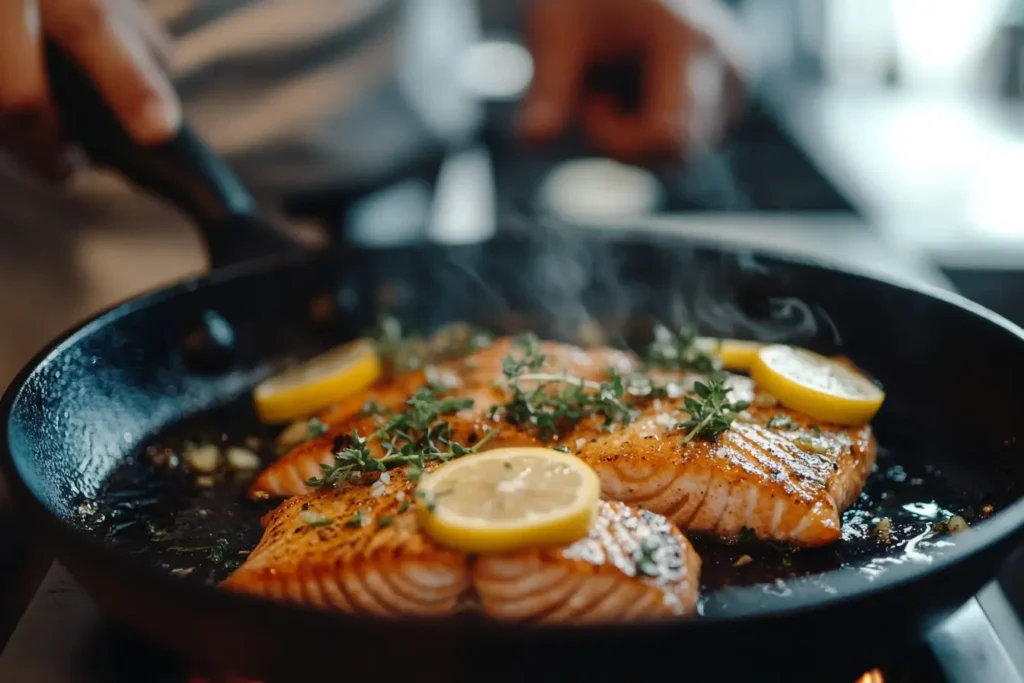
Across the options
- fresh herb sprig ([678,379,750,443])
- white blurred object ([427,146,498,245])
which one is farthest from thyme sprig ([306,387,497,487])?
white blurred object ([427,146,498,245])

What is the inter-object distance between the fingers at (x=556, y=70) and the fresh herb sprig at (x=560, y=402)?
1.46 metres

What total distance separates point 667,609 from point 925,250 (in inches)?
91.0

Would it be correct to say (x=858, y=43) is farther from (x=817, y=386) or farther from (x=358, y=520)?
(x=358, y=520)

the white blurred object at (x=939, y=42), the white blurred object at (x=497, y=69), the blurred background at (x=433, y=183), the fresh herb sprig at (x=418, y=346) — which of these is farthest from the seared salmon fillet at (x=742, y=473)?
the white blurred object at (x=939, y=42)

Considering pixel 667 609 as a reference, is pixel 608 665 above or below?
above

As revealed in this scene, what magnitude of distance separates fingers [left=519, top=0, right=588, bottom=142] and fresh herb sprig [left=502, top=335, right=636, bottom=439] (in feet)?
4.78

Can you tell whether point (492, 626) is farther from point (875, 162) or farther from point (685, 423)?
point (875, 162)

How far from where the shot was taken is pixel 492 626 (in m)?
0.95

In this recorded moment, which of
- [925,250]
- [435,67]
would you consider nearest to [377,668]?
[925,250]

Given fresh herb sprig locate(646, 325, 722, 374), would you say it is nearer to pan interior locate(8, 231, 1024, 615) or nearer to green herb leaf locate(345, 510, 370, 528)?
pan interior locate(8, 231, 1024, 615)

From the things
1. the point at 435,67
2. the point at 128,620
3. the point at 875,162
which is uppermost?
the point at 435,67

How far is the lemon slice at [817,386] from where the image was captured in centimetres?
173

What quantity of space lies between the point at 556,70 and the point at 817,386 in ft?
5.87

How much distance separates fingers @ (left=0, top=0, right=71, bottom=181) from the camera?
179 centimetres
